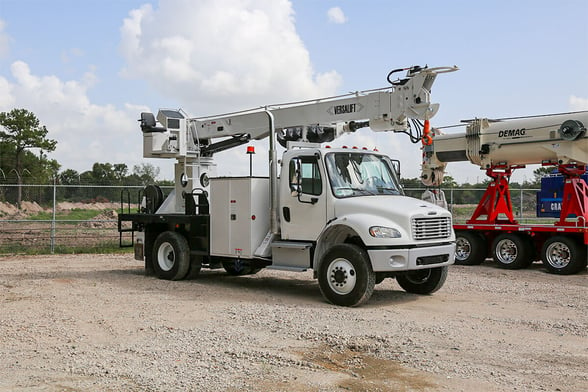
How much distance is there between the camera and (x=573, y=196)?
51.5ft

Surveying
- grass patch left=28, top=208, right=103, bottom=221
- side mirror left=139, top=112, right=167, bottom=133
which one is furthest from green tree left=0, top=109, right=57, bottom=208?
side mirror left=139, top=112, right=167, bottom=133

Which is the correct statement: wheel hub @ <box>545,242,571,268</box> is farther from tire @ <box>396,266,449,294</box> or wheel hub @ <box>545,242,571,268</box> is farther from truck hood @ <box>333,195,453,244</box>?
truck hood @ <box>333,195,453,244</box>

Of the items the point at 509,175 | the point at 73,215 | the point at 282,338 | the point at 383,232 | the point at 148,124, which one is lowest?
the point at 282,338

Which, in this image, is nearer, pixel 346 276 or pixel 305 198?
pixel 346 276

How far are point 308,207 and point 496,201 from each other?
8.10 metres

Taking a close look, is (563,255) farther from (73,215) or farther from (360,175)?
(73,215)

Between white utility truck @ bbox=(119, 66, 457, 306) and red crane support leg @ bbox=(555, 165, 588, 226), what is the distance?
5.79 metres

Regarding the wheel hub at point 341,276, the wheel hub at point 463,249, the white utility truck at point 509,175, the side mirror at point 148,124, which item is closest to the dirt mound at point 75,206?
the side mirror at point 148,124

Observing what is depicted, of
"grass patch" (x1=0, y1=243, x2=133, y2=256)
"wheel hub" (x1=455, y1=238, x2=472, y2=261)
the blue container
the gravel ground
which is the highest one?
the blue container

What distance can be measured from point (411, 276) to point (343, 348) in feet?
15.0

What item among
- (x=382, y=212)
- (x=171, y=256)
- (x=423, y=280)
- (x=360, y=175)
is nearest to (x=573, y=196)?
(x=423, y=280)

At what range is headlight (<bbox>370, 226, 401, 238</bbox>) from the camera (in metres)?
10.1

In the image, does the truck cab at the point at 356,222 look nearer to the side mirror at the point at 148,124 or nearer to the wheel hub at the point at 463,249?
the side mirror at the point at 148,124

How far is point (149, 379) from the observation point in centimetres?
622
